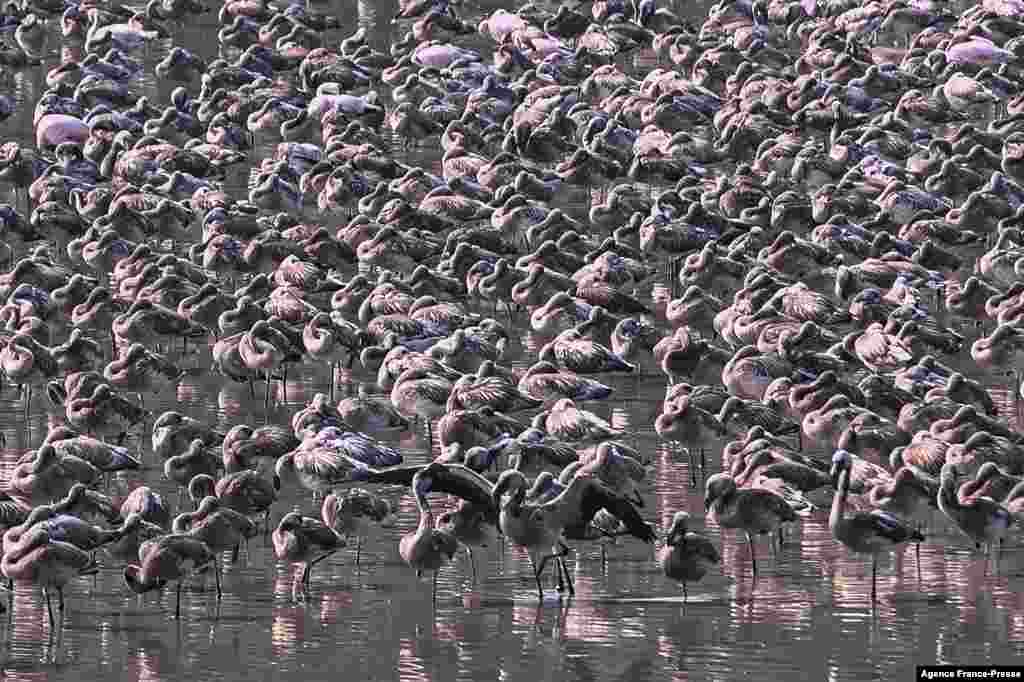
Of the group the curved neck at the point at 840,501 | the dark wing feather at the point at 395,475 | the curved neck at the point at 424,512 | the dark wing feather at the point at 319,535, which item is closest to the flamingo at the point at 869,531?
the curved neck at the point at 840,501

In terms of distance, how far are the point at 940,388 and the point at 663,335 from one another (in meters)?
4.94

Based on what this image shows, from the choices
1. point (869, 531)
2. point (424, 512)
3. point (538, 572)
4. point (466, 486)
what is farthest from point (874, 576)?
point (424, 512)

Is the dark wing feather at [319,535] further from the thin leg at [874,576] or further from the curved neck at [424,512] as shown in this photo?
the thin leg at [874,576]

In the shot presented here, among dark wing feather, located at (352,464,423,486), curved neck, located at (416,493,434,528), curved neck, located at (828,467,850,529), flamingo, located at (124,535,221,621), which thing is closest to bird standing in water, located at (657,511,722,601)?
curved neck, located at (828,467,850,529)

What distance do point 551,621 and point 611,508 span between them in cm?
163

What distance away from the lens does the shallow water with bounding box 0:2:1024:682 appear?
28.0 metres

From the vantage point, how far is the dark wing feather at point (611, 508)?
100 ft

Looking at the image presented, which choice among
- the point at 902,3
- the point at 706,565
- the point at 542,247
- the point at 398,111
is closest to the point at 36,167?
the point at 398,111

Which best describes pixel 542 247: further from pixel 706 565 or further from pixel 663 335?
pixel 706 565

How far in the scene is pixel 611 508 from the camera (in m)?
30.5

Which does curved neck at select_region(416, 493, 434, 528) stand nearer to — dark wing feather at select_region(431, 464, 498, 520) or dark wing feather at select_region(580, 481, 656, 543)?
dark wing feather at select_region(431, 464, 498, 520)

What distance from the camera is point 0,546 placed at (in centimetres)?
3064

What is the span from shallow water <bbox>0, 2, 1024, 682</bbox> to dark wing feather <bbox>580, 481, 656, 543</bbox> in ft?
1.98

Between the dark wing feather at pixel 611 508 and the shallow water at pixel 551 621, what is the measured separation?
604 mm
